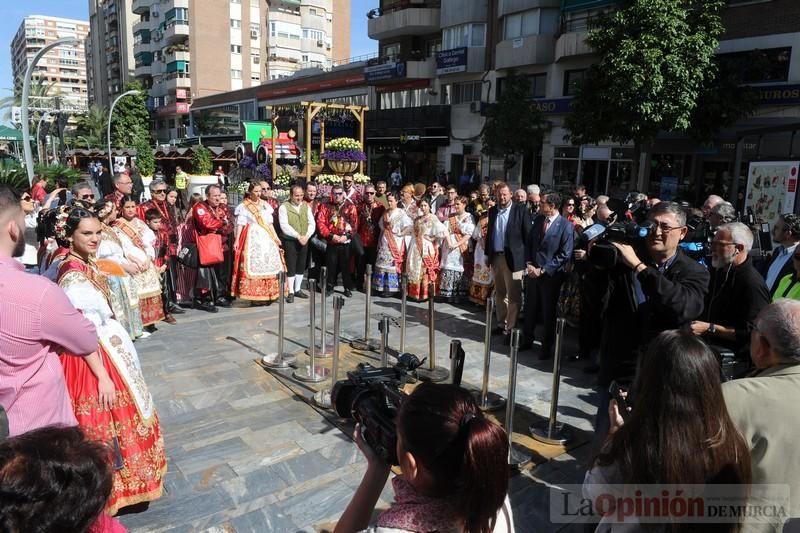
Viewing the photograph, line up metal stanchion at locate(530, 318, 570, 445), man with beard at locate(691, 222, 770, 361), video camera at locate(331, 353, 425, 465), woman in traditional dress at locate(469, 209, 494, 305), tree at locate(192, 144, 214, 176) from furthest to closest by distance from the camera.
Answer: tree at locate(192, 144, 214, 176), woman in traditional dress at locate(469, 209, 494, 305), metal stanchion at locate(530, 318, 570, 445), man with beard at locate(691, 222, 770, 361), video camera at locate(331, 353, 425, 465)

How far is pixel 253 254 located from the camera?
7.82 metres

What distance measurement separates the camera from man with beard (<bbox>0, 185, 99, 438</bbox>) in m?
2.11

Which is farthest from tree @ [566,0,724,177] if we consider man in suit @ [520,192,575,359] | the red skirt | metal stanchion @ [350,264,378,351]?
the red skirt

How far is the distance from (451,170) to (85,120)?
41065 mm

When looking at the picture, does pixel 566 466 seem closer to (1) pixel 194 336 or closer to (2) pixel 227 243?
(1) pixel 194 336

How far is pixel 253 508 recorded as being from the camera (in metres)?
3.28

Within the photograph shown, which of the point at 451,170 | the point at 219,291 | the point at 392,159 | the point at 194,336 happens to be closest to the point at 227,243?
the point at 219,291

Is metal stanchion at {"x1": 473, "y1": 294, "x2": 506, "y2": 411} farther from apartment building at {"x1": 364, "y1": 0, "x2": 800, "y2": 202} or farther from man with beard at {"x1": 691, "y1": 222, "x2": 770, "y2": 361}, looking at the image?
apartment building at {"x1": 364, "y1": 0, "x2": 800, "y2": 202}

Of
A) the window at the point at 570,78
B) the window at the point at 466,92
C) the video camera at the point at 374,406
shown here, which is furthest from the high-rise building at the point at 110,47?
the video camera at the point at 374,406

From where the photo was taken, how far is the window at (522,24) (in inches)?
926

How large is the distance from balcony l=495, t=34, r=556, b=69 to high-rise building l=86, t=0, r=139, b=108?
57.2 meters

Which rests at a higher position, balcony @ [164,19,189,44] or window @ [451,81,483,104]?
balcony @ [164,19,189,44]

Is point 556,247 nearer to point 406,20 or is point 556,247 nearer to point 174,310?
point 174,310

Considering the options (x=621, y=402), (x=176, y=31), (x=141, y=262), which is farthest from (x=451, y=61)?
(x=176, y=31)
